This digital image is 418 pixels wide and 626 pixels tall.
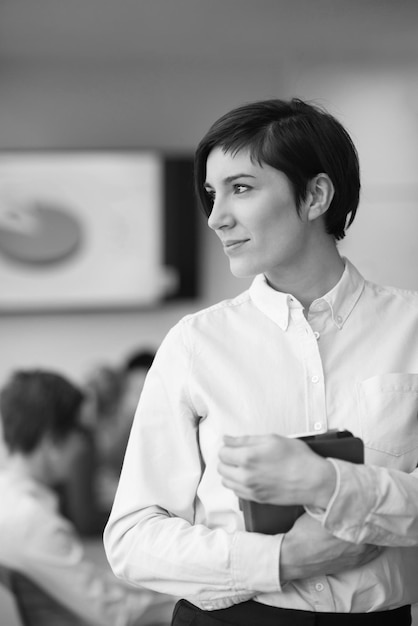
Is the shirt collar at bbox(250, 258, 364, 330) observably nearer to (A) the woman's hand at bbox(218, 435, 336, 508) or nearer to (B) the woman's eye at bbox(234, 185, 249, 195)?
(B) the woman's eye at bbox(234, 185, 249, 195)

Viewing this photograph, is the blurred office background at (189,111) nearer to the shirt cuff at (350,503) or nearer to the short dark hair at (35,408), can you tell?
the short dark hair at (35,408)

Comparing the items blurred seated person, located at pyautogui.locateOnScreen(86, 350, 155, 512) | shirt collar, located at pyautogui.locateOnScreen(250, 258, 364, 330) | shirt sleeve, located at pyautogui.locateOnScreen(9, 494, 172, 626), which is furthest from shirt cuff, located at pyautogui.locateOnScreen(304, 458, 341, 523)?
blurred seated person, located at pyautogui.locateOnScreen(86, 350, 155, 512)

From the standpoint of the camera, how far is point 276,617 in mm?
1138

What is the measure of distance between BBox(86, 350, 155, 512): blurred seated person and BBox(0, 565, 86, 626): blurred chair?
1.33 metres

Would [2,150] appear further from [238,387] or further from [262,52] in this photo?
[238,387]

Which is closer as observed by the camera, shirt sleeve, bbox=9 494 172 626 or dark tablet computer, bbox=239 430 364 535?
dark tablet computer, bbox=239 430 364 535

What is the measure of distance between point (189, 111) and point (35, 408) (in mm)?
2165

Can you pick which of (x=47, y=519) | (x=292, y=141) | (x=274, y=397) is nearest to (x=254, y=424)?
(x=274, y=397)

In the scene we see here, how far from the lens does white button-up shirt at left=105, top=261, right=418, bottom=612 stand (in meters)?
1.11

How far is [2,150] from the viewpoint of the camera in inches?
159

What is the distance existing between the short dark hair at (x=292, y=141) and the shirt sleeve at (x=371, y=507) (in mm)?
394

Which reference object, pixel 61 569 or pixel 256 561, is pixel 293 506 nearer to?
pixel 256 561

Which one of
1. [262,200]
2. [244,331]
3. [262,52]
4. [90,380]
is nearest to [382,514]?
[244,331]

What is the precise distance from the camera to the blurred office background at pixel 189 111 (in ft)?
13.2
